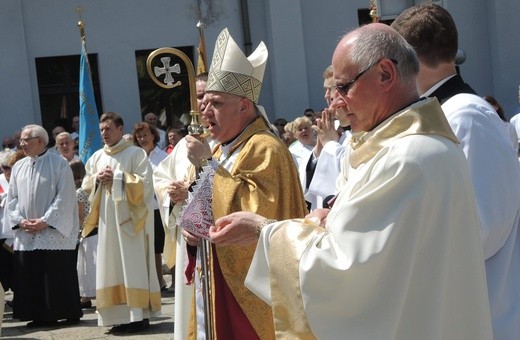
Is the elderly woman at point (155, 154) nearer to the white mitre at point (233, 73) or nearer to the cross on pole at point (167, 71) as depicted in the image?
the cross on pole at point (167, 71)

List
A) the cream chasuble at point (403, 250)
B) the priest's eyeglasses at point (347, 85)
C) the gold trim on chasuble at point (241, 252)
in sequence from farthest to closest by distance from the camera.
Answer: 1. the gold trim on chasuble at point (241, 252)
2. the priest's eyeglasses at point (347, 85)
3. the cream chasuble at point (403, 250)

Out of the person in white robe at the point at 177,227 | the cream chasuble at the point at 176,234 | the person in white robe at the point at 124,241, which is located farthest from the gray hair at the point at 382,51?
the person in white robe at the point at 124,241

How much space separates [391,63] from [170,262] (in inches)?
143

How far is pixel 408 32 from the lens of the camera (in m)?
3.77

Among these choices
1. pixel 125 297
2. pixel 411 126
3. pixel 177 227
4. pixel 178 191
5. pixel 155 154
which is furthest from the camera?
pixel 155 154

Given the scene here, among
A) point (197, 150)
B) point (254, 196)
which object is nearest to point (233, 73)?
point (197, 150)

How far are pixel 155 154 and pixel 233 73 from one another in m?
6.88

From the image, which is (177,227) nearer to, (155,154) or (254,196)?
(254,196)

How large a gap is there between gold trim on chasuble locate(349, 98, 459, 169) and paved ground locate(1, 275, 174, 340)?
19.5 feet

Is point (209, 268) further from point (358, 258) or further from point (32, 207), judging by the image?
point (32, 207)

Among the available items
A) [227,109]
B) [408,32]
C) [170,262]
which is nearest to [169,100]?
[170,262]

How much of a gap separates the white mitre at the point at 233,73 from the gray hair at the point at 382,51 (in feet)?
6.70

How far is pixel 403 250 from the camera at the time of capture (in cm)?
304

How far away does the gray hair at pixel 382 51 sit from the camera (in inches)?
125
